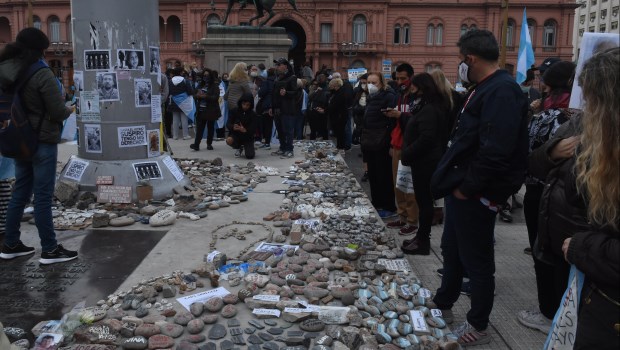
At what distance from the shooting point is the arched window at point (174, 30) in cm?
5716

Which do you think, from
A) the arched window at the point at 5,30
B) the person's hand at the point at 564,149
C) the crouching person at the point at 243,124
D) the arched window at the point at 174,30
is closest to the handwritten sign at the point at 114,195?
the crouching person at the point at 243,124

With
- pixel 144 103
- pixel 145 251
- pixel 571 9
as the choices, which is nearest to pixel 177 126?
pixel 144 103

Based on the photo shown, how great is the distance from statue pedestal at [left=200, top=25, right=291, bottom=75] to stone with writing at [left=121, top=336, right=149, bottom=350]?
13.5 meters

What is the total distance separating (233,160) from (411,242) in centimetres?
579

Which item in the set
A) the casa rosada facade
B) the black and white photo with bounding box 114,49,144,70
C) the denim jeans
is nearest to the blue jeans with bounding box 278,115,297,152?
the denim jeans

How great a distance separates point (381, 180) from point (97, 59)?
4.06m

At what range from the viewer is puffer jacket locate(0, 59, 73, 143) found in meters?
4.73

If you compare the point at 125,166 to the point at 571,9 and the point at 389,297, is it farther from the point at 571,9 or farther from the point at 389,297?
the point at 571,9

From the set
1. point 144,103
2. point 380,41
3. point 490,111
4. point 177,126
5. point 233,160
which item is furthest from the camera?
point 380,41

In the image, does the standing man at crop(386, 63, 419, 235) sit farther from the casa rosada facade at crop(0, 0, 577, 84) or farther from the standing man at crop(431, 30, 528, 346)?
the casa rosada facade at crop(0, 0, 577, 84)

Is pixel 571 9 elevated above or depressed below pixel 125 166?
above

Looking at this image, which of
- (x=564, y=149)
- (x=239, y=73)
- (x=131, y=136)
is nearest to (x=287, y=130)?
(x=239, y=73)

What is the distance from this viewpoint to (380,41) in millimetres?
54781

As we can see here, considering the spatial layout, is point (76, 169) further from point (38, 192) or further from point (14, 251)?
point (38, 192)
